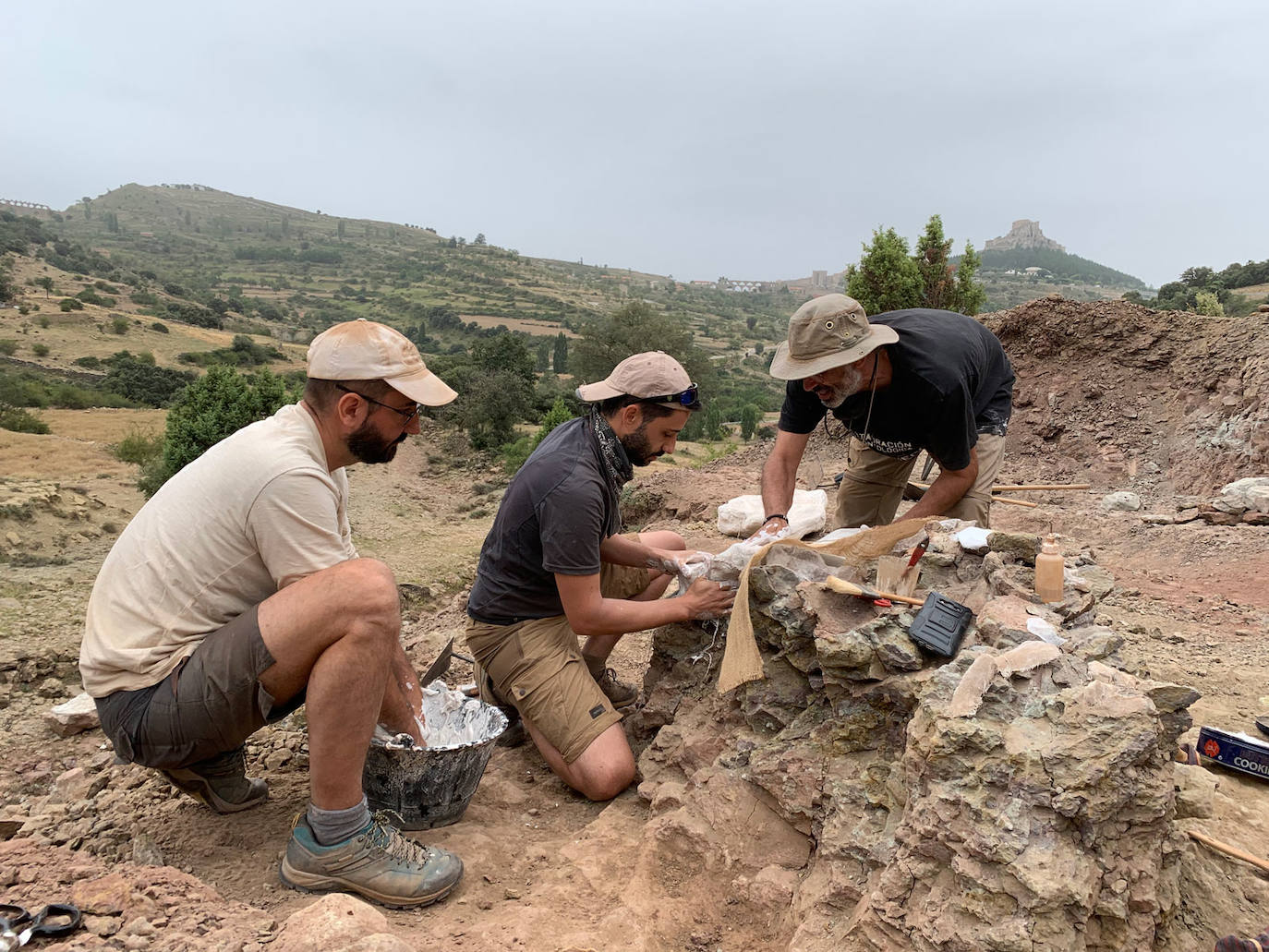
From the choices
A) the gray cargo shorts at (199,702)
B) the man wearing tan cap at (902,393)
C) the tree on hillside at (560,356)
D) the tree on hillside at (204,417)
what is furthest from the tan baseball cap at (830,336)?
the tree on hillside at (560,356)

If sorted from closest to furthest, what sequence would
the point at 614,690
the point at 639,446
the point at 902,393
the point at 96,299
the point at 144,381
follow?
the point at 639,446, the point at 902,393, the point at 614,690, the point at 144,381, the point at 96,299

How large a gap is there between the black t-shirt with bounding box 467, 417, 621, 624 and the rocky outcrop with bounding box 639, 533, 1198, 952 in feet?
2.14

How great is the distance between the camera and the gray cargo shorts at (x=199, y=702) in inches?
88.1

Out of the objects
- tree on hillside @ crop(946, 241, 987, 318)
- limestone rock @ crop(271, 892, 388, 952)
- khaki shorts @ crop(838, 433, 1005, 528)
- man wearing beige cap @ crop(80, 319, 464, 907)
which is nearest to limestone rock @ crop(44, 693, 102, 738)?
man wearing beige cap @ crop(80, 319, 464, 907)

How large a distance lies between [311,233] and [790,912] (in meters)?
138

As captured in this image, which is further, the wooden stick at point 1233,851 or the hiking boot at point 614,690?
the hiking boot at point 614,690

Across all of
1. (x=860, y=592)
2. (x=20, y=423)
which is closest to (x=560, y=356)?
(x=20, y=423)

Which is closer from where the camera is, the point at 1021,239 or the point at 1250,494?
the point at 1250,494

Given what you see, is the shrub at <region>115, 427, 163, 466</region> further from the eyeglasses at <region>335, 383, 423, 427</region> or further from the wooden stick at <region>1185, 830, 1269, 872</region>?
the wooden stick at <region>1185, 830, 1269, 872</region>

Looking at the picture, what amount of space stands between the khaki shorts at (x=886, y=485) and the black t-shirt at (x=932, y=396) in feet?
0.40

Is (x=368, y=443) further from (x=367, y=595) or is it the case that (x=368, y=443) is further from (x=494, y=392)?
(x=494, y=392)

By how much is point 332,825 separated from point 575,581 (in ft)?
3.56

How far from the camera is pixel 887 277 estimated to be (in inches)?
592

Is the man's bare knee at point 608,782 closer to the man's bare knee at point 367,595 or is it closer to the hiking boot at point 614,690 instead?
the hiking boot at point 614,690
